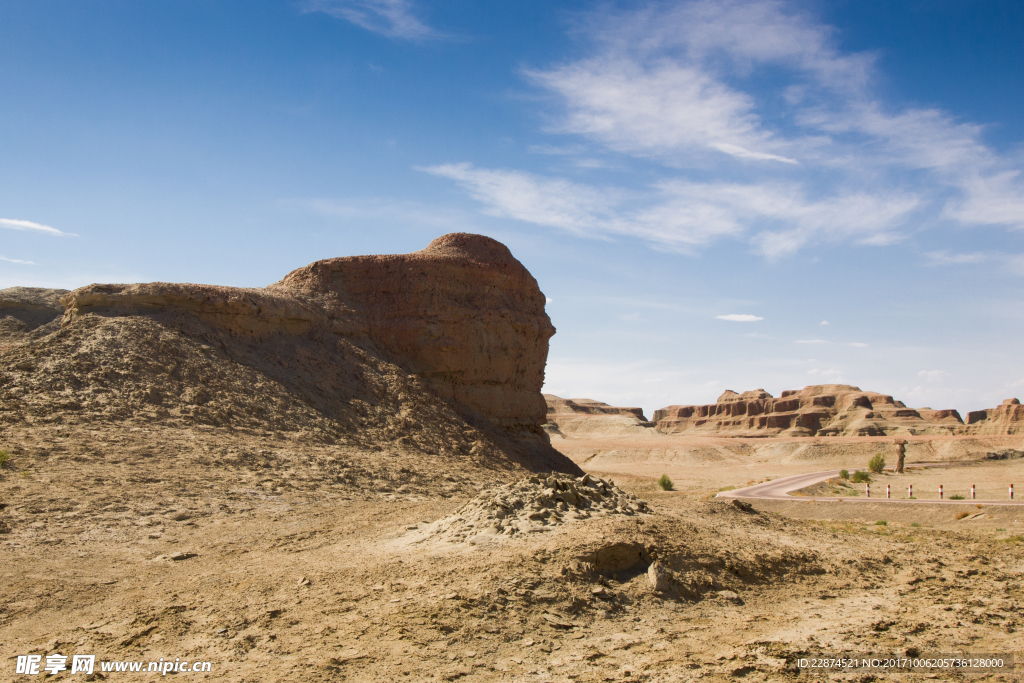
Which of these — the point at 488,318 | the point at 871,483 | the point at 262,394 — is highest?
the point at 488,318

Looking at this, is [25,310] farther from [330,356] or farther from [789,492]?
[789,492]

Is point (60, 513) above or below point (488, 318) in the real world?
below

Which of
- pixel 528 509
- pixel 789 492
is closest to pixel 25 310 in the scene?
pixel 528 509

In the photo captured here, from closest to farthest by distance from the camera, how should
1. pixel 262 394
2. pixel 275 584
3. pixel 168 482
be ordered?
pixel 275 584
pixel 168 482
pixel 262 394

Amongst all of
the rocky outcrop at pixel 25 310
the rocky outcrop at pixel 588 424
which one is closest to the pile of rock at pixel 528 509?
the rocky outcrop at pixel 25 310

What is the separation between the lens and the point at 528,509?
11.0 meters

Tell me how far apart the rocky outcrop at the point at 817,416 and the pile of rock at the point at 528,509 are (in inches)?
3495

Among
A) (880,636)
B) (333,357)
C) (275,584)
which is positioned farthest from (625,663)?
(333,357)

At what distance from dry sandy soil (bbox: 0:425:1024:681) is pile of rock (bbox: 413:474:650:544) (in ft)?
0.31

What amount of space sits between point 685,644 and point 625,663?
0.93 m

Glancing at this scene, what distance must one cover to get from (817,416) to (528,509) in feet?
344

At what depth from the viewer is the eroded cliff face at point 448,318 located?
84.3 feet

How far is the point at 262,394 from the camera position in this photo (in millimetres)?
20312

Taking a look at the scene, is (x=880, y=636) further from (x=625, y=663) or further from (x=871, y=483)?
(x=871, y=483)
